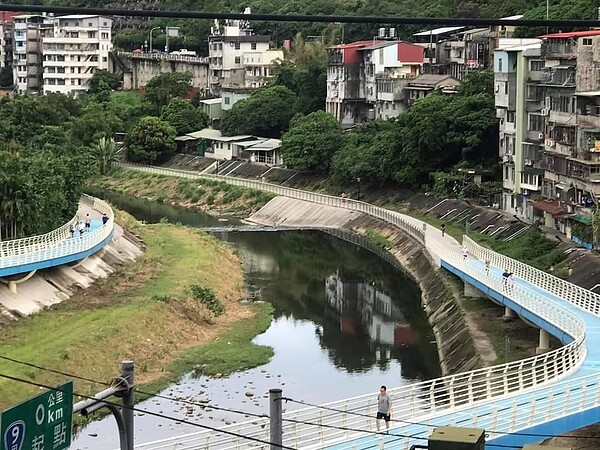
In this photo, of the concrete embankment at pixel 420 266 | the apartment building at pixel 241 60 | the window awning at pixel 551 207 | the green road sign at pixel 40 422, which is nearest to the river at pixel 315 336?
the concrete embankment at pixel 420 266

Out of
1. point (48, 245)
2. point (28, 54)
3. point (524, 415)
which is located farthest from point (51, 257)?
point (28, 54)

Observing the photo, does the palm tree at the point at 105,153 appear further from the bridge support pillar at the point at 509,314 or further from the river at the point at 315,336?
the bridge support pillar at the point at 509,314

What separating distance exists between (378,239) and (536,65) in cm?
1125

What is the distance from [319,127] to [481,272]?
116 ft

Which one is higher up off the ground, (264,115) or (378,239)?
(264,115)

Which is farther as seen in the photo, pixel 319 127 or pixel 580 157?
pixel 319 127

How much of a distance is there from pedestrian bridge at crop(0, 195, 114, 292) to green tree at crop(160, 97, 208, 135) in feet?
134

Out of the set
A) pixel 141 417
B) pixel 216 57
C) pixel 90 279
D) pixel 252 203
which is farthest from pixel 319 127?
pixel 141 417

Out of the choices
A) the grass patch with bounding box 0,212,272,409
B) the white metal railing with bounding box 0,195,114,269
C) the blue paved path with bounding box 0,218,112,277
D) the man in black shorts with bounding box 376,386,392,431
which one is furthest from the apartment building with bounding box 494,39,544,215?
the man in black shorts with bounding box 376,386,392,431

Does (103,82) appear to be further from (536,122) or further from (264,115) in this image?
(536,122)

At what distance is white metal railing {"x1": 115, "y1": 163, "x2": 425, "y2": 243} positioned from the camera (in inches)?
2143

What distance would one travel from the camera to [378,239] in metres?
55.6

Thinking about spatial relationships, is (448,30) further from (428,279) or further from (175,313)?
(175,313)

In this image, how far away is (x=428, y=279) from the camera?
145 feet
